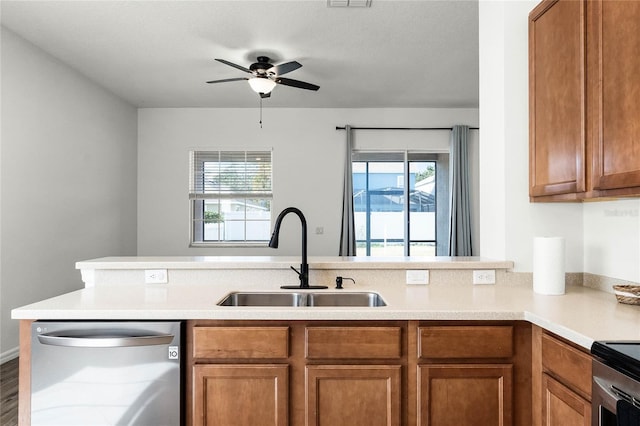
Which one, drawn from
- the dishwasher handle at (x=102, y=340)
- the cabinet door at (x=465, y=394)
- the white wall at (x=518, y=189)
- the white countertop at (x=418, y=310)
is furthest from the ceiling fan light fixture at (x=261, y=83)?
the cabinet door at (x=465, y=394)

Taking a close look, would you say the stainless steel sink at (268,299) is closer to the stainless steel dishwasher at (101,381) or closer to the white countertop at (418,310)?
the white countertop at (418,310)

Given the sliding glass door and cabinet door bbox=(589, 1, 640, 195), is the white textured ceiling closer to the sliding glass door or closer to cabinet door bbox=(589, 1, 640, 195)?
the sliding glass door

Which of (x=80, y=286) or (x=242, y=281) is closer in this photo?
(x=242, y=281)

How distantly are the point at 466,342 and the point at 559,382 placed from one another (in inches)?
12.8

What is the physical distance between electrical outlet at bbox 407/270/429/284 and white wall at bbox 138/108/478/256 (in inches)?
139

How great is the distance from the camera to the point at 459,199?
5512mm

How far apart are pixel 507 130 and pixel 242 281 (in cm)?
168

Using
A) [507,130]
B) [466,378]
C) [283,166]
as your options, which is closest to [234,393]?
[466,378]

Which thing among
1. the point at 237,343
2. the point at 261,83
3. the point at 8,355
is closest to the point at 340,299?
the point at 237,343

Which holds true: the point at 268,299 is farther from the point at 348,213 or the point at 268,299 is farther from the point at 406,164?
the point at 406,164

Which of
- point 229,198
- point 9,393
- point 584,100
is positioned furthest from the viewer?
point 229,198

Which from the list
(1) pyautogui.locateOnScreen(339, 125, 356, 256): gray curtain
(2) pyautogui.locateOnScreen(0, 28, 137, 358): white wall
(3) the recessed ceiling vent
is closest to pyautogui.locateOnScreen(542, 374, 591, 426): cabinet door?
(3) the recessed ceiling vent

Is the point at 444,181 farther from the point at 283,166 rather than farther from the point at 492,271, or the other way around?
the point at 492,271

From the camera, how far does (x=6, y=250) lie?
10.6 feet
